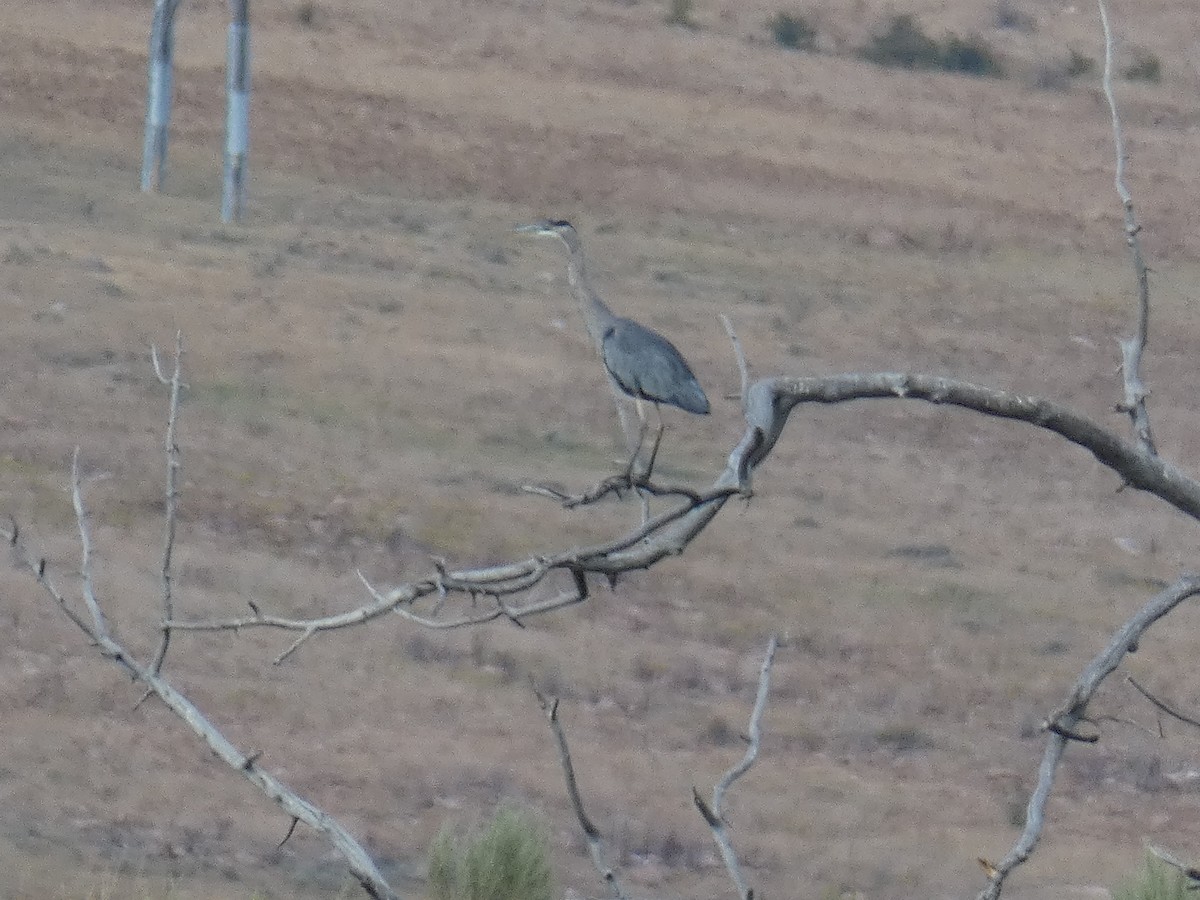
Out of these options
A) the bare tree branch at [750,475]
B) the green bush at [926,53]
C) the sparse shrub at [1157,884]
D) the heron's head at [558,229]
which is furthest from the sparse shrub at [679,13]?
the bare tree branch at [750,475]

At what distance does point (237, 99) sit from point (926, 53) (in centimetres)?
1709

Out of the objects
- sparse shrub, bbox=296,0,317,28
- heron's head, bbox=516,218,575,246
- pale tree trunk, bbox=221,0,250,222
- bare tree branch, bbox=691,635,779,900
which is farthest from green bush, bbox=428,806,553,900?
sparse shrub, bbox=296,0,317,28

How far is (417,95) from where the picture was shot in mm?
28828

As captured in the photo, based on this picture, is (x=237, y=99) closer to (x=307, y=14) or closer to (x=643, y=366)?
(x=307, y=14)

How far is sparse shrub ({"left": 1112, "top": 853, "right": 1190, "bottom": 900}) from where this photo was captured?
7.00 meters

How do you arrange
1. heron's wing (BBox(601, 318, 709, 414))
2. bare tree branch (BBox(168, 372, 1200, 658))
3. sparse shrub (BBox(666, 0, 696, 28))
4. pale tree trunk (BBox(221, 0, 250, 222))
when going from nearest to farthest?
bare tree branch (BBox(168, 372, 1200, 658))
heron's wing (BBox(601, 318, 709, 414))
pale tree trunk (BBox(221, 0, 250, 222))
sparse shrub (BBox(666, 0, 696, 28))

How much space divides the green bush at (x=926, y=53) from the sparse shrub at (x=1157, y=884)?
28287mm

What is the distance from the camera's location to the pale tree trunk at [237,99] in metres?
20.3

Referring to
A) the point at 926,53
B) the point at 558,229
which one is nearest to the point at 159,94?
the point at 558,229

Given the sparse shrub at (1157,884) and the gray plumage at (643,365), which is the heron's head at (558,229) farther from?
the sparse shrub at (1157,884)

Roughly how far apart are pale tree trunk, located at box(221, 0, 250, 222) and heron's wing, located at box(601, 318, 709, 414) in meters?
13.3

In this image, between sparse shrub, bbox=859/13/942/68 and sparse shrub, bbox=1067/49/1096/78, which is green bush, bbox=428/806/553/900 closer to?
sparse shrub, bbox=859/13/942/68

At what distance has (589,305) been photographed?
7980mm

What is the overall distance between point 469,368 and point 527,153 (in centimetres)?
969
